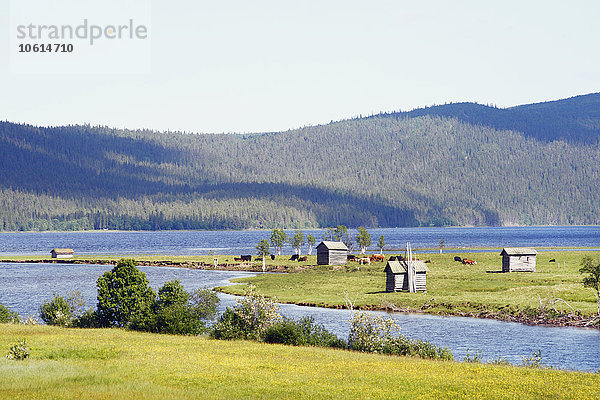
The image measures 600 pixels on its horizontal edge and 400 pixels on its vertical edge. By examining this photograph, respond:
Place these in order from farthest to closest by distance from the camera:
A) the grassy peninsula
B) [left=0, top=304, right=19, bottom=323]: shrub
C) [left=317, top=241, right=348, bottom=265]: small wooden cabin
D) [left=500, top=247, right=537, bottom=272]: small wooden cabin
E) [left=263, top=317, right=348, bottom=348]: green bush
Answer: [left=317, top=241, right=348, bottom=265]: small wooden cabin, [left=500, top=247, right=537, bottom=272]: small wooden cabin, the grassy peninsula, [left=0, top=304, right=19, bottom=323]: shrub, [left=263, top=317, right=348, bottom=348]: green bush

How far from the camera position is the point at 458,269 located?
112 metres

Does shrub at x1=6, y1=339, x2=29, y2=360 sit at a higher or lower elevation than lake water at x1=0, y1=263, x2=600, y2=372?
higher

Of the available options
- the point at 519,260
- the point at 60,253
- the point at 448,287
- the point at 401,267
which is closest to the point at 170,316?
the point at 401,267

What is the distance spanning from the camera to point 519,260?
4077 inches

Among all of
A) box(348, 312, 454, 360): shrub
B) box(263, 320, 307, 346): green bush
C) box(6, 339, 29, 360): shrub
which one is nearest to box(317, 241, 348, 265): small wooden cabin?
box(263, 320, 307, 346): green bush

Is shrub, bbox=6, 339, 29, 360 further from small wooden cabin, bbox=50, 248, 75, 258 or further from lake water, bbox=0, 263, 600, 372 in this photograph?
small wooden cabin, bbox=50, 248, 75, 258

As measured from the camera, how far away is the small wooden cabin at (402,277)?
8375 centimetres

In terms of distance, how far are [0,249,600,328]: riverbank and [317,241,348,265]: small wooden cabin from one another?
215 cm

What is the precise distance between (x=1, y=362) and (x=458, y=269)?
3440 inches

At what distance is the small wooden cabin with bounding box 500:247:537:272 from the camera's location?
103 metres

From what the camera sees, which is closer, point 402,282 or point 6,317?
point 6,317

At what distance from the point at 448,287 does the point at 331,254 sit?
42.9 metres

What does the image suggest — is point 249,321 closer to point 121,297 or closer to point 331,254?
point 121,297

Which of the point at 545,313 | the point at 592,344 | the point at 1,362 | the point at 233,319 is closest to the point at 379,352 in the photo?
the point at 233,319
